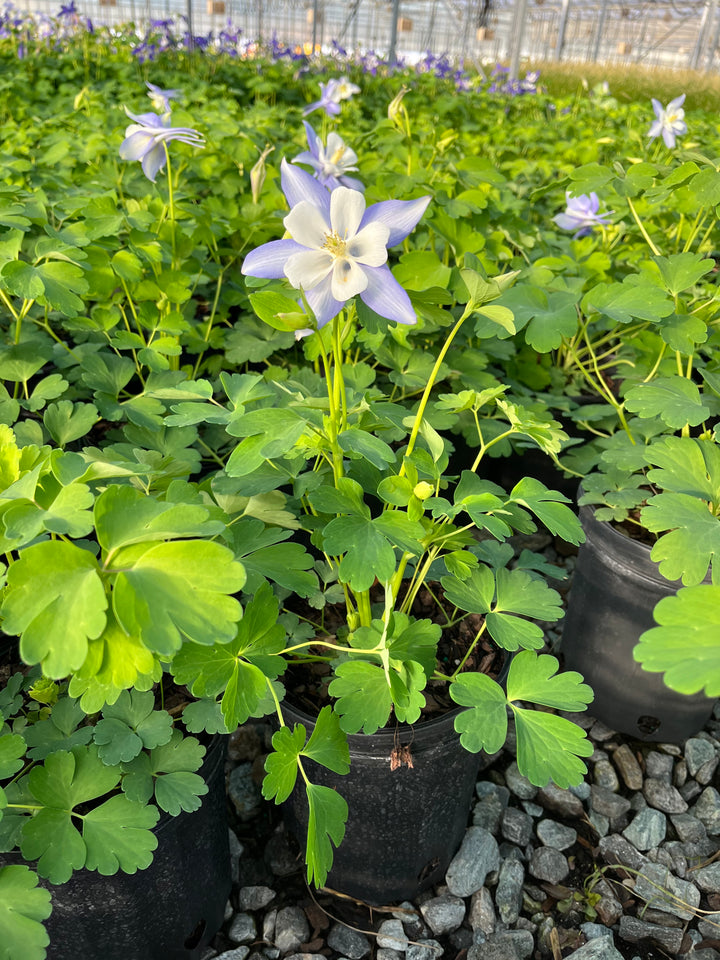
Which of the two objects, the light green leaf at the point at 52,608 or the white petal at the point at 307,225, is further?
the white petal at the point at 307,225

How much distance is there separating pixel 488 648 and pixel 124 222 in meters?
1.07

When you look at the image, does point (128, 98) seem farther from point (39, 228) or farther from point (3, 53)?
point (39, 228)

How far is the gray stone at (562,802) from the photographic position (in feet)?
4.20

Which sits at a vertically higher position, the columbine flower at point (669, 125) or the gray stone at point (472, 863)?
the columbine flower at point (669, 125)

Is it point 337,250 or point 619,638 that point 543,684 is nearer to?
point 337,250

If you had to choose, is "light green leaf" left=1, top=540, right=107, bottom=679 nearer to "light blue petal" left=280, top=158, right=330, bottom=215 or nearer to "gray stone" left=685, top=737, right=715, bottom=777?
"light blue petal" left=280, top=158, right=330, bottom=215

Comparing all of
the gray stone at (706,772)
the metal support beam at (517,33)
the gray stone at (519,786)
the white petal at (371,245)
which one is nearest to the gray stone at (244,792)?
the gray stone at (519,786)

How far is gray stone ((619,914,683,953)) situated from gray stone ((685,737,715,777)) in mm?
335

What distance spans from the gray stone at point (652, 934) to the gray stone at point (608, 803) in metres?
0.20

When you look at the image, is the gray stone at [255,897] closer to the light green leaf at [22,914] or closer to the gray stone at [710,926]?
the light green leaf at [22,914]

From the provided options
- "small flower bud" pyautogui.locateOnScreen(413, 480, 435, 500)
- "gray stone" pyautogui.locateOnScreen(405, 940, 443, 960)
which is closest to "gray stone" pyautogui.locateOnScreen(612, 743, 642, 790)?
"gray stone" pyautogui.locateOnScreen(405, 940, 443, 960)

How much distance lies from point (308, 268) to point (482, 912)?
99cm

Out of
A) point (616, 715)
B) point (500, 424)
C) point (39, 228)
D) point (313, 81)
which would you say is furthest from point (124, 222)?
point (313, 81)

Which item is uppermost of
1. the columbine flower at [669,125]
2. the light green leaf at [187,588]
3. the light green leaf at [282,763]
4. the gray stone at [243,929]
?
the columbine flower at [669,125]
